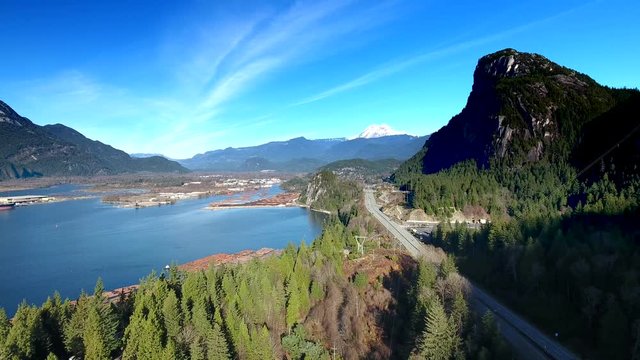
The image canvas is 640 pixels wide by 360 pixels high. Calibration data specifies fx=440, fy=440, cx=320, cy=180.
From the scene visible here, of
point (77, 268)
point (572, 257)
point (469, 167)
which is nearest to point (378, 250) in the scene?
point (572, 257)

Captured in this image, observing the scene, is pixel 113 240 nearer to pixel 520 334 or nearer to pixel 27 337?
pixel 27 337

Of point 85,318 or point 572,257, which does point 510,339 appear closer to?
point 572,257

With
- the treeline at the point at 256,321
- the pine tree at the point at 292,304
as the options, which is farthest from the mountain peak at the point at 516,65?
the pine tree at the point at 292,304

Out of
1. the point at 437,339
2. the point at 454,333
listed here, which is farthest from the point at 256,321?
the point at 454,333

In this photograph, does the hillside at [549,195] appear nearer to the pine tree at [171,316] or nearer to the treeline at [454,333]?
the treeline at [454,333]

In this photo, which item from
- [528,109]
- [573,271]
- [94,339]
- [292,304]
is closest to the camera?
[94,339]

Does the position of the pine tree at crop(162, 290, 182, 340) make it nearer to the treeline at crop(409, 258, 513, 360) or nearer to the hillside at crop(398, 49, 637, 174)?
the treeline at crop(409, 258, 513, 360)
